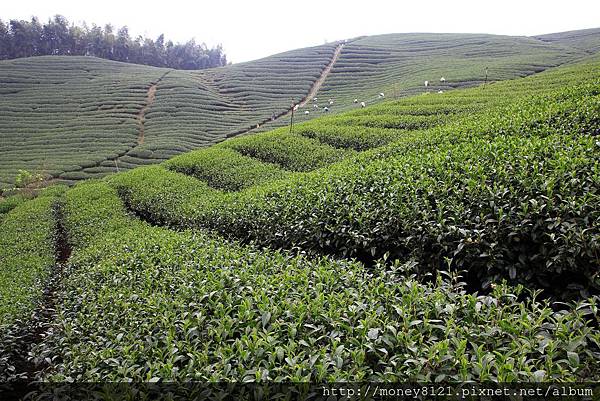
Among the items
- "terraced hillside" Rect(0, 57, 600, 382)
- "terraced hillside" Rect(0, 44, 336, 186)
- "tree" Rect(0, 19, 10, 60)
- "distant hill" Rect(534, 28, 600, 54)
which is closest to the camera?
"terraced hillside" Rect(0, 57, 600, 382)

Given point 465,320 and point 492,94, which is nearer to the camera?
point 465,320

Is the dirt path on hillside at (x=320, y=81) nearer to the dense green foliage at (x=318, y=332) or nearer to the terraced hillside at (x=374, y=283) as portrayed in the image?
the terraced hillside at (x=374, y=283)

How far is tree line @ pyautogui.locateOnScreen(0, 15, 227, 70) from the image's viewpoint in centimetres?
8638

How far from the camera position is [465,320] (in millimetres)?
3424

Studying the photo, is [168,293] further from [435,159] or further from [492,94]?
[492,94]

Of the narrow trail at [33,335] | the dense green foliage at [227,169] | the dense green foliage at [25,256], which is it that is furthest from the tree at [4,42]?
the narrow trail at [33,335]

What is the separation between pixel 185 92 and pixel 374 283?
60767mm

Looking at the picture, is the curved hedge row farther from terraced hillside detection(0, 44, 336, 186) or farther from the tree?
the tree

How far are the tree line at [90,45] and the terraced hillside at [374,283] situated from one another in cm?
9904

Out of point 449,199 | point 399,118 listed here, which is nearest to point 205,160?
point 399,118

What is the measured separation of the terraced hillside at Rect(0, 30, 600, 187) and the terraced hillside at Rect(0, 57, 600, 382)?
32.1m

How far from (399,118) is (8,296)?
19685 millimetres

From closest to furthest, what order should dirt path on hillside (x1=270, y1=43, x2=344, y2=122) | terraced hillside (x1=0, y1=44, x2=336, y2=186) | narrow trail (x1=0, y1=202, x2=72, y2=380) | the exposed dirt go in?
1. narrow trail (x1=0, y1=202, x2=72, y2=380)
2. terraced hillside (x1=0, y1=44, x2=336, y2=186)
3. the exposed dirt
4. dirt path on hillside (x1=270, y1=43, x2=344, y2=122)

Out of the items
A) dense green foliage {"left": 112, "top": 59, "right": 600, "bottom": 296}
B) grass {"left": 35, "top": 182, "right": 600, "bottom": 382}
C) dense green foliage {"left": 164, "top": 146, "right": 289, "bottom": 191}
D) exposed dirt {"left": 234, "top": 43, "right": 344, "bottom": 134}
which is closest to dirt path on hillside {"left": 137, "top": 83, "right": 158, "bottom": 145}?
exposed dirt {"left": 234, "top": 43, "right": 344, "bottom": 134}
